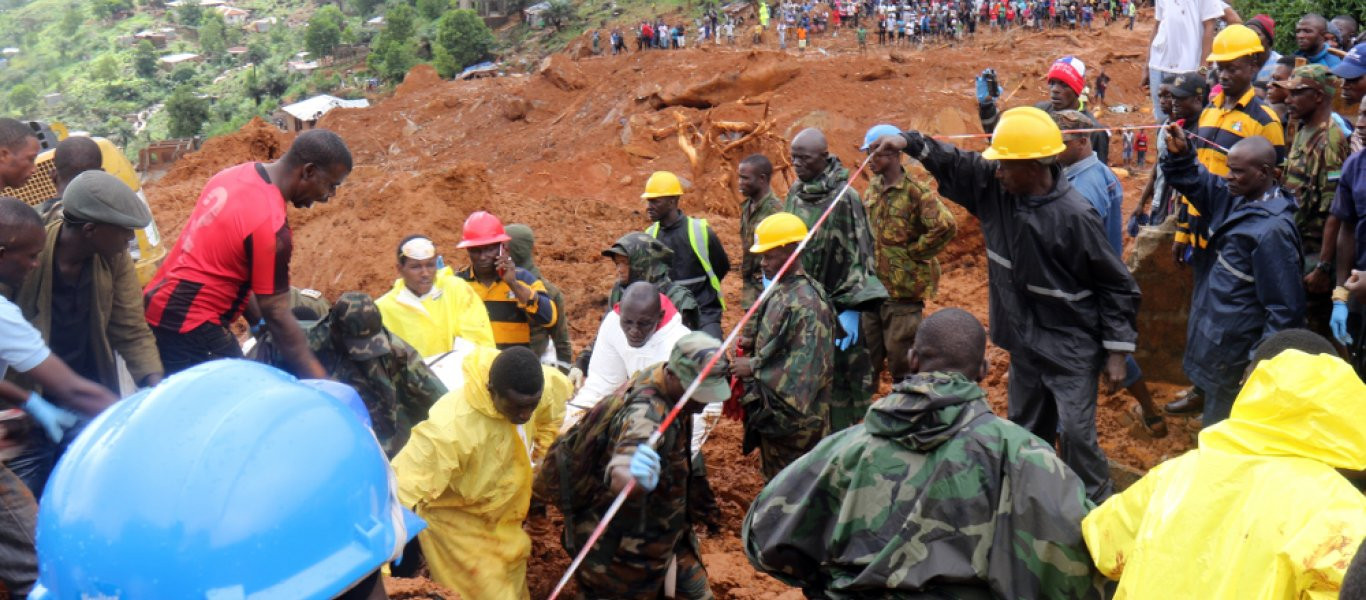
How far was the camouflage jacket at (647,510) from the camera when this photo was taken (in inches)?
176

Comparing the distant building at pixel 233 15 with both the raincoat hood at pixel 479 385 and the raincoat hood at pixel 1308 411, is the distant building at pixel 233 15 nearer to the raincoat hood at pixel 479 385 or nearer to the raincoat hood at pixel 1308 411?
the raincoat hood at pixel 479 385

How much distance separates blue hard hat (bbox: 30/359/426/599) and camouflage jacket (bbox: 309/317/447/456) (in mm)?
3790

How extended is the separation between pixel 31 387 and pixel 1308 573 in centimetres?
437

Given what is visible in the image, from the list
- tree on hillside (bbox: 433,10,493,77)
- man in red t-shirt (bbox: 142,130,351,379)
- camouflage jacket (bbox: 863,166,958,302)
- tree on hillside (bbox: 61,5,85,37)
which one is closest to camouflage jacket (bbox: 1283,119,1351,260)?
camouflage jacket (bbox: 863,166,958,302)

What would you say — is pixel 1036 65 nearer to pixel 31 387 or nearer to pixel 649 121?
pixel 649 121

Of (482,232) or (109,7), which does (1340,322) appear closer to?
(482,232)

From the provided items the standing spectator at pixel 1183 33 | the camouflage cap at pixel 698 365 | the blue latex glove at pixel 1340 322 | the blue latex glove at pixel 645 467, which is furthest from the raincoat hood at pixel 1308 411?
the standing spectator at pixel 1183 33

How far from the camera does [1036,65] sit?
2467 centimetres

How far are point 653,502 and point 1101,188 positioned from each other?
3.46 m

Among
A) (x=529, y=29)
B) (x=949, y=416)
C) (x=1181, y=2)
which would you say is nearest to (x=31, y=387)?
(x=949, y=416)

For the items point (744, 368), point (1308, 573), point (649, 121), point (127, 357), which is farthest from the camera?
point (649, 121)

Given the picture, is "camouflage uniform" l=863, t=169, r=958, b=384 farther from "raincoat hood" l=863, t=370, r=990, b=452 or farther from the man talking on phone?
"raincoat hood" l=863, t=370, r=990, b=452

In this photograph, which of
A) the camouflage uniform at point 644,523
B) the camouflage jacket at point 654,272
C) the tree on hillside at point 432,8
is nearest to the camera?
the camouflage uniform at point 644,523

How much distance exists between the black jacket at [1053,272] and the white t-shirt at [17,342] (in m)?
3.95
